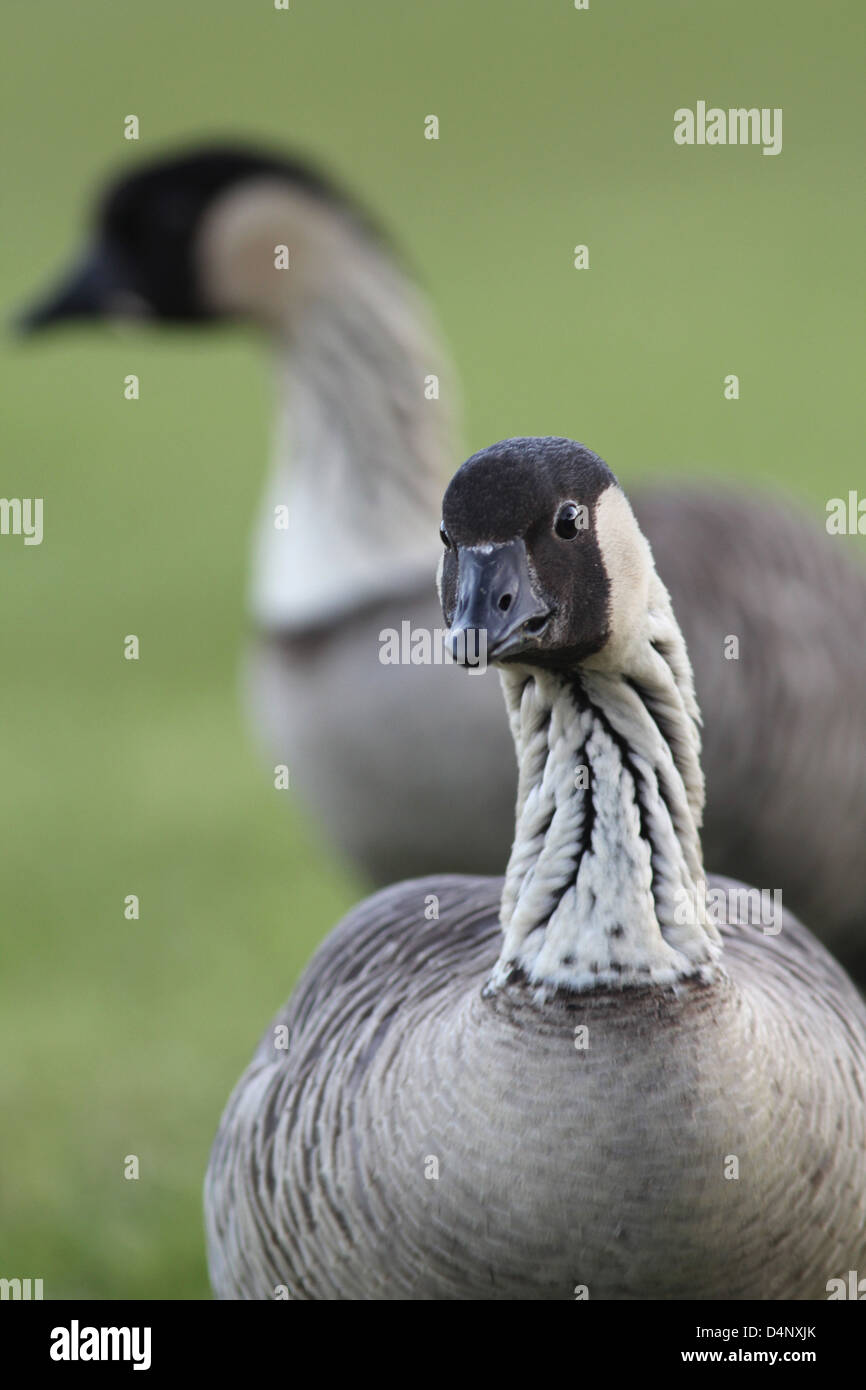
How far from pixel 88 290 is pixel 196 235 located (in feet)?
1.30

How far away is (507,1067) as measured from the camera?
99.5 inches

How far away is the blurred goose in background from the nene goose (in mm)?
2066

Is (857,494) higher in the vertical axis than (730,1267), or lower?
higher

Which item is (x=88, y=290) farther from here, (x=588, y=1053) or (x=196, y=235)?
(x=588, y=1053)

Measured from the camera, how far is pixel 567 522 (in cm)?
244

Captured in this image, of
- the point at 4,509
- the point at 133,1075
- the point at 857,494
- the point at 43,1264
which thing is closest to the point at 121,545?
the point at 4,509

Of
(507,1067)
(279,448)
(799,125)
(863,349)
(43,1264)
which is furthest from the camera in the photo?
(799,125)

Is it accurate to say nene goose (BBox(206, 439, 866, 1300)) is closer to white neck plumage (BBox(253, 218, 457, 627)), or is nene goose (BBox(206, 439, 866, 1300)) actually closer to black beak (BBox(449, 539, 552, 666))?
black beak (BBox(449, 539, 552, 666))

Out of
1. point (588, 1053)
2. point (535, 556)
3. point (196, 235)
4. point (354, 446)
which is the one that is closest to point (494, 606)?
point (535, 556)

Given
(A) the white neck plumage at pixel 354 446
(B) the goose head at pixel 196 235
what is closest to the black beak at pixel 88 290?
(B) the goose head at pixel 196 235

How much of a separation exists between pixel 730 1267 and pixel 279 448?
3.56 meters

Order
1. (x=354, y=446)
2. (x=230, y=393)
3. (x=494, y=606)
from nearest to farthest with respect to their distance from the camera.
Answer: (x=494, y=606) → (x=354, y=446) → (x=230, y=393)

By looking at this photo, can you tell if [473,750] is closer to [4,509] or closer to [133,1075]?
[133,1075]

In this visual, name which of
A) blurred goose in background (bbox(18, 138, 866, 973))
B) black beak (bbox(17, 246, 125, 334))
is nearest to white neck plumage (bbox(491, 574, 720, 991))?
blurred goose in background (bbox(18, 138, 866, 973))
